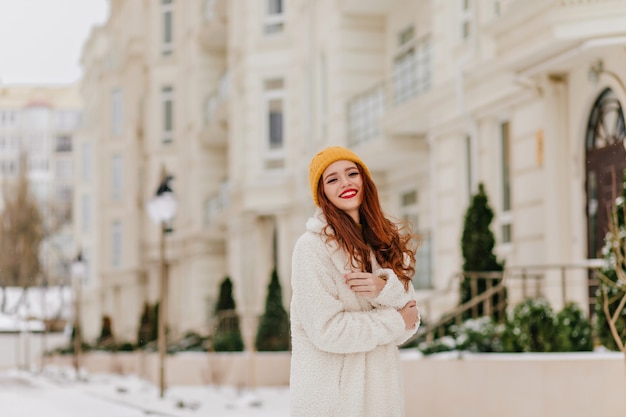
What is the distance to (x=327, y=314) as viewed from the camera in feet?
12.5

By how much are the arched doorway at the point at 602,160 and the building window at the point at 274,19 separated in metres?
14.8

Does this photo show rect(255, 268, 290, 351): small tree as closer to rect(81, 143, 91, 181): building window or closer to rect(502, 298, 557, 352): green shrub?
rect(502, 298, 557, 352): green shrub

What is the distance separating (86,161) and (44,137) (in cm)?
4997

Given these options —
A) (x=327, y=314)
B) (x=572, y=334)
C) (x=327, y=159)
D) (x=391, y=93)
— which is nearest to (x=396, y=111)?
(x=391, y=93)

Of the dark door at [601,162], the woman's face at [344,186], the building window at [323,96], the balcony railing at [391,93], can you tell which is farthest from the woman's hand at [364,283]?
the building window at [323,96]

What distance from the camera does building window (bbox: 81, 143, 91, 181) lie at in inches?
2446

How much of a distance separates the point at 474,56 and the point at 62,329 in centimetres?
5452

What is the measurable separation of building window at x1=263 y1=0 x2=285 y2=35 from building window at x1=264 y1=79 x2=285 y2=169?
4.36 feet

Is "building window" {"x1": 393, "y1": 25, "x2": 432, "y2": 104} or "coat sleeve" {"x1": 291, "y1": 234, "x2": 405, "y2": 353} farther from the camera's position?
"building window" {"x1": 393, "y1": 25, "x2": 432, "y2": 104}

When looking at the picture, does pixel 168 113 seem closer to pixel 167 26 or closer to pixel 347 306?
pixel 167 26

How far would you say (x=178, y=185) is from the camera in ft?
132

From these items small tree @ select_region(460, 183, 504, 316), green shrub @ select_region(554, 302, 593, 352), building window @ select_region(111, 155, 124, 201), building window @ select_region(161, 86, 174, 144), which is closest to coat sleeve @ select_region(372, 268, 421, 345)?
green shrub @ select_region(554, 302, 593, 352)

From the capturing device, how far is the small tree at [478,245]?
1497 cm

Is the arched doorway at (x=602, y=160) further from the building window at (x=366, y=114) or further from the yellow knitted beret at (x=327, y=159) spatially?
the yellow knitted beret at (x=327, y=159)
